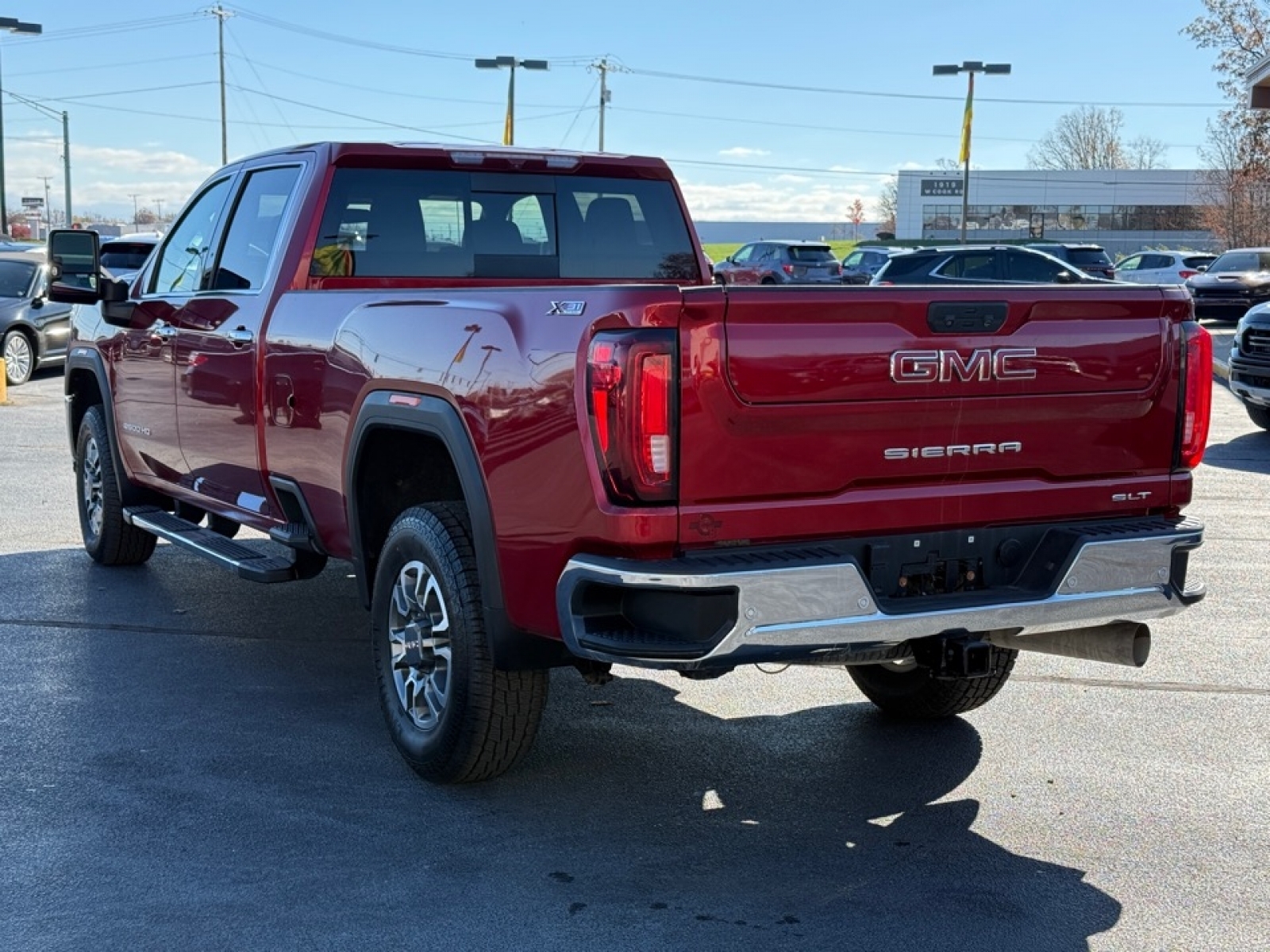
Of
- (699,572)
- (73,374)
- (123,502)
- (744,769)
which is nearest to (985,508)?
(699,572)

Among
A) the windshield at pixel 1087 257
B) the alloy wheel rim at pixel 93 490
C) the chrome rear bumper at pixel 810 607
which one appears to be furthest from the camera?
the windshield at pixel 1087 257

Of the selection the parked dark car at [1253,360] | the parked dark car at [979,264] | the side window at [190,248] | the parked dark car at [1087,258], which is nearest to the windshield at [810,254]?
the parked dark car at [1087,258]

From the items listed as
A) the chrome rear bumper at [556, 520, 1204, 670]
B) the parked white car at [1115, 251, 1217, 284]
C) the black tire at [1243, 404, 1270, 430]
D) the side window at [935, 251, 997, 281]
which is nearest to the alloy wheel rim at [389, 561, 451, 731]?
the chrome rear bumper at [556, 520, 1204, 670]

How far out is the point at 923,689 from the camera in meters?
5.48

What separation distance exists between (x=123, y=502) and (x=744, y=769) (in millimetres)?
4248

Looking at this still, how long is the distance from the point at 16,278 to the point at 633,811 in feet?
55.7

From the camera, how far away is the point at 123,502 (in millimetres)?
7863

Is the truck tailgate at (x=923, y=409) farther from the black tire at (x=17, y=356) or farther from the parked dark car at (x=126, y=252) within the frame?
the parked dark car at (x=126, y=252)

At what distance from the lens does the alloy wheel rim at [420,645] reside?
4768 mm

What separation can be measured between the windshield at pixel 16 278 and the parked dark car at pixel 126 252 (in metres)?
2.35

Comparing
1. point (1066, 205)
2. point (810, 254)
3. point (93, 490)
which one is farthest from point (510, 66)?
point (1066, 205)

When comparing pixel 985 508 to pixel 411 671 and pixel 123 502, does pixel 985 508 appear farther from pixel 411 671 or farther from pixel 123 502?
pixel 123 502

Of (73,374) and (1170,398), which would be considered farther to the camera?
(73,374)

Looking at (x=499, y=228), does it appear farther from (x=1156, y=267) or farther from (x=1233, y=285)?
(x=1156, y=267)
